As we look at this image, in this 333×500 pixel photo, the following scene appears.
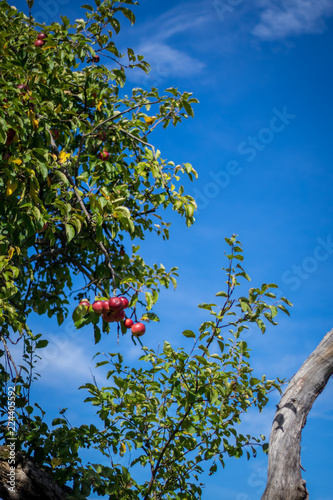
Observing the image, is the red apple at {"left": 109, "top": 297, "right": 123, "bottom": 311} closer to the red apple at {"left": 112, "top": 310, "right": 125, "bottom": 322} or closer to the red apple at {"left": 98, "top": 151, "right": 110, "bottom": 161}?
the red apple at {"left": 112, "top": 310, "right": 125, "bottom": 322}

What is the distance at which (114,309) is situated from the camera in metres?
3.11

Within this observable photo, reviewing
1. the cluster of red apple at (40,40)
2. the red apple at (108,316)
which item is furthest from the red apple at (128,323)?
the cluster of red apple at (40,40)

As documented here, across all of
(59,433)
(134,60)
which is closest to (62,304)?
(59,433)

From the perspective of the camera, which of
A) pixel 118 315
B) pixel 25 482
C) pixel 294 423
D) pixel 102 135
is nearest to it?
pixel 294 423

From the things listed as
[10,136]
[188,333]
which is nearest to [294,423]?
[188,333]

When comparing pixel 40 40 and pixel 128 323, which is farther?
pixel 40 40

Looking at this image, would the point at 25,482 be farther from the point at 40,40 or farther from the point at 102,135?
the point at 40,40

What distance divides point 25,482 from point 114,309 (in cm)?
154

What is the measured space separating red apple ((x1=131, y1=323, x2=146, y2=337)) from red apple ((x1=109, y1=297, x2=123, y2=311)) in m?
0.25

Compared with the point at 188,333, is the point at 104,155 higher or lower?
higher

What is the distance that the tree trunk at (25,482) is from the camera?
3.48m

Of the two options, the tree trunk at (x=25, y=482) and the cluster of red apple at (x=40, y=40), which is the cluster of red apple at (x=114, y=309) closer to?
the tree trunk at (x=25, y=482)

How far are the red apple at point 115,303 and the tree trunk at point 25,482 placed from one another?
1420 millimetres

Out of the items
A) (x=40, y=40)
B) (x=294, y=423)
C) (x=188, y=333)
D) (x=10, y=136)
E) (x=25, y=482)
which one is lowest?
(x=25, y=482)
